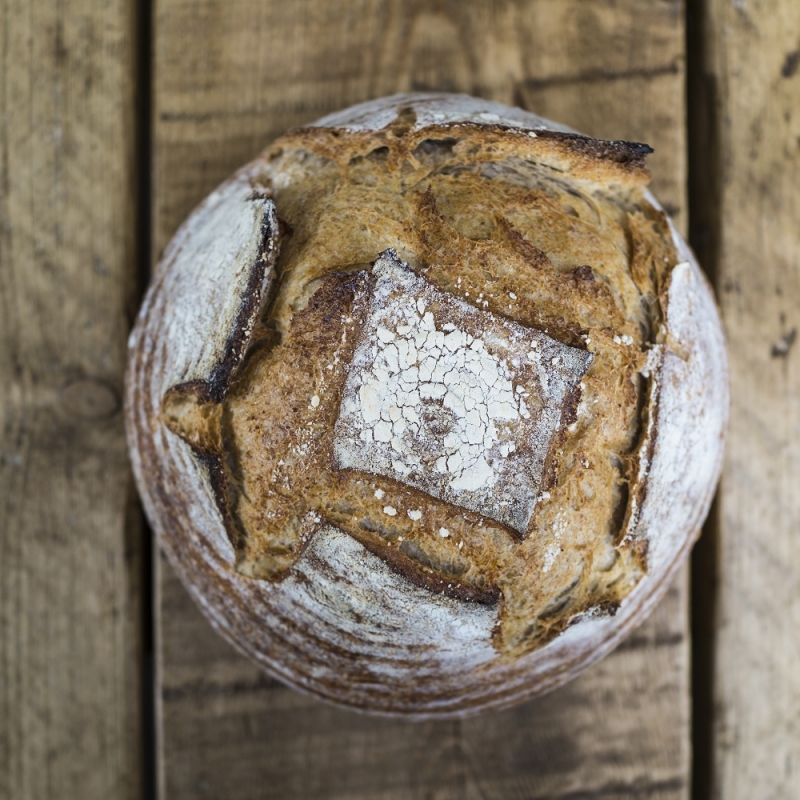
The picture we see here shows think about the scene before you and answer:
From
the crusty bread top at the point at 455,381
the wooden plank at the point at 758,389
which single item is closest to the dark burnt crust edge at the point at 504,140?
the crusty bread top at the point at 455,381

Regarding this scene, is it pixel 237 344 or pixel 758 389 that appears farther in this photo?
pixel 758 389

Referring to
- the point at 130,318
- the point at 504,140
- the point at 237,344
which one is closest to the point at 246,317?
the point at 237,344

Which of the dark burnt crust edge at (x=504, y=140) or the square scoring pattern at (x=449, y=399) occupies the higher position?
the dark burnt crust edge at (x=504, y=140)

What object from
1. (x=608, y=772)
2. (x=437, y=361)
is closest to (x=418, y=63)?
(x=437, y=361)

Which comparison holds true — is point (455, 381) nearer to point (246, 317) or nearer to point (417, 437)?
point (417, 437)

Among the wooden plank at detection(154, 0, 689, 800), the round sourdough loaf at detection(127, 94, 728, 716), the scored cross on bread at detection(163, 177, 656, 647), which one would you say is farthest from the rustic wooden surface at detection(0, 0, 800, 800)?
the scored cross on bread at detection(163, 177, 656, 647)

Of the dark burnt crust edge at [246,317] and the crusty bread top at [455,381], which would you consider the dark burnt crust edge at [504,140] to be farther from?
the dark burnt crust edge at [246,317]

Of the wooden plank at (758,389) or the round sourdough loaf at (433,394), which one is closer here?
the round sourdough loaf at (433,394)

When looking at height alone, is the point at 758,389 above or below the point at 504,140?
below
